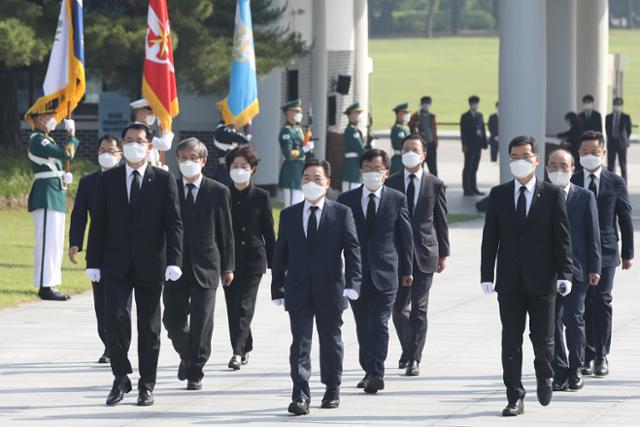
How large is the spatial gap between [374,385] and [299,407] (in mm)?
996

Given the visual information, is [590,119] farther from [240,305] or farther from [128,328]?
[128,328]

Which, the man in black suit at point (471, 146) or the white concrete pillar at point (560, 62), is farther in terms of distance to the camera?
the white concrete pillar at point (560, 62)

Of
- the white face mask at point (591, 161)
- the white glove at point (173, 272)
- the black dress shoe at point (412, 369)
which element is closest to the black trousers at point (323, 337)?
the white glove at point (173, 272)

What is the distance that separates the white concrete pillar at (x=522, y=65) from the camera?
88.3 feet

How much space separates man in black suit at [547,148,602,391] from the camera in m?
11.3

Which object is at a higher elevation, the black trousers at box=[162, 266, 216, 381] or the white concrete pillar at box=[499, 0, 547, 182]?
the white concrete pillar at box=[499, 0, 547, 182]

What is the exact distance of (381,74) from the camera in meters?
103

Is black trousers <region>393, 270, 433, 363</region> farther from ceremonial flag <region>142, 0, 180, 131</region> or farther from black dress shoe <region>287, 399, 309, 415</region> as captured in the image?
ceremonial flag <region>142, 0, 180, 131</region>

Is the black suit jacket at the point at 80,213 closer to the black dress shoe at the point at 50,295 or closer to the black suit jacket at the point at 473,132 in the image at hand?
the black dress shoe at the point at 50,295

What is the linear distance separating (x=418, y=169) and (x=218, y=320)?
328 cm

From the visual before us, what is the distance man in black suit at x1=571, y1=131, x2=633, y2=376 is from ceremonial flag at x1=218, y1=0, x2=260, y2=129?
10.0 meters

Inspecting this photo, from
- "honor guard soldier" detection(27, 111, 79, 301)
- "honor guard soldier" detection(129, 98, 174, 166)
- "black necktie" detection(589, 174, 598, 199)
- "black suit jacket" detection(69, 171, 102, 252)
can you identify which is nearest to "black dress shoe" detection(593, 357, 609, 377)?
"black necktie" detection(589, 174, 598, 199)

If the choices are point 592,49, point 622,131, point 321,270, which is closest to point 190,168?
point 321,270

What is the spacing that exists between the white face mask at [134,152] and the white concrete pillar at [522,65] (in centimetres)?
1655
